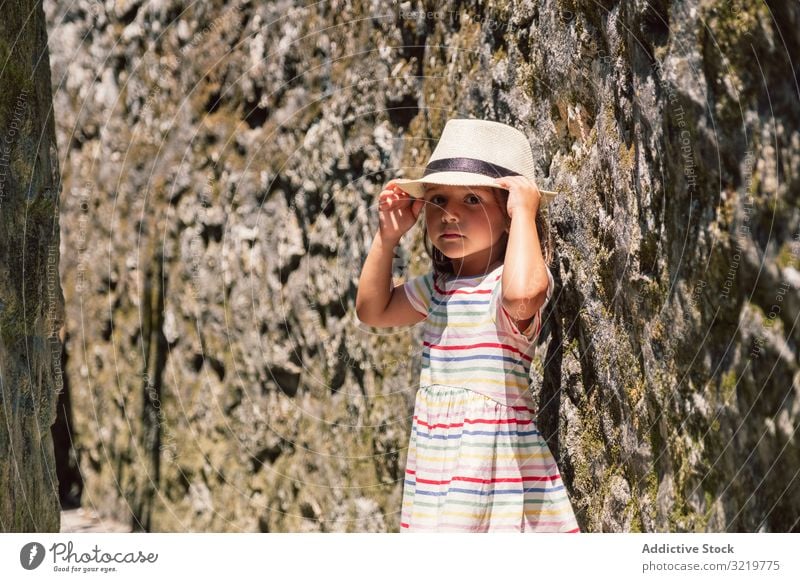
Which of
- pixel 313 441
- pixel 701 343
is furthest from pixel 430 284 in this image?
pixel 313 441

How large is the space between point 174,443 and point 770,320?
3099mm

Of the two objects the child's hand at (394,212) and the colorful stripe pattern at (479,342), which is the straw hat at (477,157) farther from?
the colorful stripe pattern at (479,342)

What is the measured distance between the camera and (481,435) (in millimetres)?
2209

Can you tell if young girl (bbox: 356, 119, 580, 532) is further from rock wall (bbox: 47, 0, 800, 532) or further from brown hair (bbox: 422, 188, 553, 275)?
rock wall (bbox: 47, 0, 800, 532)

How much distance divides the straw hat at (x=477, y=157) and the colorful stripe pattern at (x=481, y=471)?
0.51 meters

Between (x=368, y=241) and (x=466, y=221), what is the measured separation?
121 centimetres

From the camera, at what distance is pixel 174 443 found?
425 cm

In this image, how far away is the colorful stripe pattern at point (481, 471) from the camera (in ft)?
7.20

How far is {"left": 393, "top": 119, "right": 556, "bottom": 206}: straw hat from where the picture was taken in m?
2.32

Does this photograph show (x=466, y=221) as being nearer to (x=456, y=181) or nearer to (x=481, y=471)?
(x=456, y=181)

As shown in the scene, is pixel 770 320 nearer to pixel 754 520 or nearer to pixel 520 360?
pixel 754 520

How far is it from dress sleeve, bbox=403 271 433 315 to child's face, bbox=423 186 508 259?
→ 0.48ft
